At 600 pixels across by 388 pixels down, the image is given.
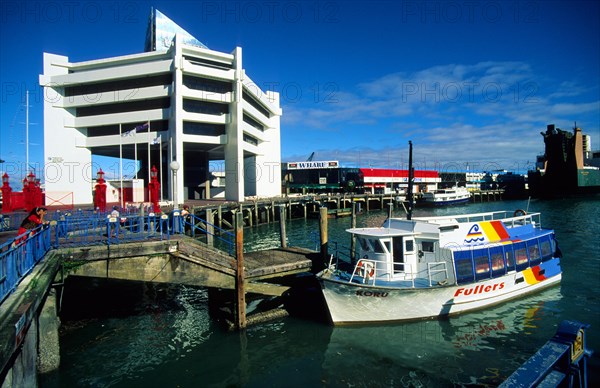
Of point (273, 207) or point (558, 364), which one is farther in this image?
point (273, 207)

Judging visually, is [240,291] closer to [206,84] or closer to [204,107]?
[204,107]

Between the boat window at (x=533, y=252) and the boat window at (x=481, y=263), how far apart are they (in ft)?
10.3

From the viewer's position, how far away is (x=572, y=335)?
3783 mm

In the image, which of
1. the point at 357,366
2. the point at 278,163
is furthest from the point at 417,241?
the point at 278,163

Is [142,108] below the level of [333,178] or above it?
above

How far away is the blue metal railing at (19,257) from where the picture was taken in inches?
259

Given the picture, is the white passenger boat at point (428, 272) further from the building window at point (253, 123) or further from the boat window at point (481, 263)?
the building window at point (253, 123)

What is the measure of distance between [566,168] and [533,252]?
78.2 meters

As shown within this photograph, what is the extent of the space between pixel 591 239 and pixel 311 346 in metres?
26.8

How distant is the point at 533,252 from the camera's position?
1517cm

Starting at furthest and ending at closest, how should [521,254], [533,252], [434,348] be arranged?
[533,252] < [521,254] < [434,348]

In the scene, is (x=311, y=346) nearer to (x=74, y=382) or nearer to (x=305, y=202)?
(x=74, y=382)

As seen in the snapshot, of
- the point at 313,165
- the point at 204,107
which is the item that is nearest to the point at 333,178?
the point at 313,165

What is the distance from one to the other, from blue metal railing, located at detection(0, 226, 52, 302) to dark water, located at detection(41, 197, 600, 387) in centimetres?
328
